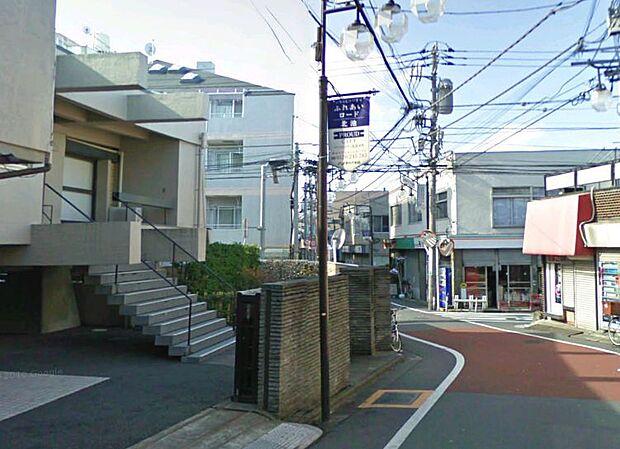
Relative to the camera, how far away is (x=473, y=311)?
2723 cm

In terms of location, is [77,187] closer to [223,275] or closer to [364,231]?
[223,275]

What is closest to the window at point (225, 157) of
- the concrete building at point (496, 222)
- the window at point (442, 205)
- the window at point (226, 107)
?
the window at point (226, 107)

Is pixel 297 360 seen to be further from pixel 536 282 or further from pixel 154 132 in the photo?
pixel 536 282

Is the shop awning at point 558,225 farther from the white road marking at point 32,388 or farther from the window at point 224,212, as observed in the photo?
the window at point 224,212

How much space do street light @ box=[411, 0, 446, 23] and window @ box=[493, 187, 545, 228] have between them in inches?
907

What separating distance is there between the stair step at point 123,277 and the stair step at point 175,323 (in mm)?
1204

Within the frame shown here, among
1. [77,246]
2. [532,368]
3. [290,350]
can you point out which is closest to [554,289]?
[532,368]

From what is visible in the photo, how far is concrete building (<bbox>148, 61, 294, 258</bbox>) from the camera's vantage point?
34.3 metres

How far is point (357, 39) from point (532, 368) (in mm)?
8337

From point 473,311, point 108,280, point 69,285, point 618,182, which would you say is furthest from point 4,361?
point 473,311

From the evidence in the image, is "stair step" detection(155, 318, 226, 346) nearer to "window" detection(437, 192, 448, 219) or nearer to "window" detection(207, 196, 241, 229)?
"window" detection(437, 192, 448, 219)

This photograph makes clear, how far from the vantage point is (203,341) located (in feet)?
34.6

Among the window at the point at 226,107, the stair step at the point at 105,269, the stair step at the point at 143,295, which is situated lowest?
the stair step at the point at 143,295

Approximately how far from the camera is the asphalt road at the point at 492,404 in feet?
22.2
